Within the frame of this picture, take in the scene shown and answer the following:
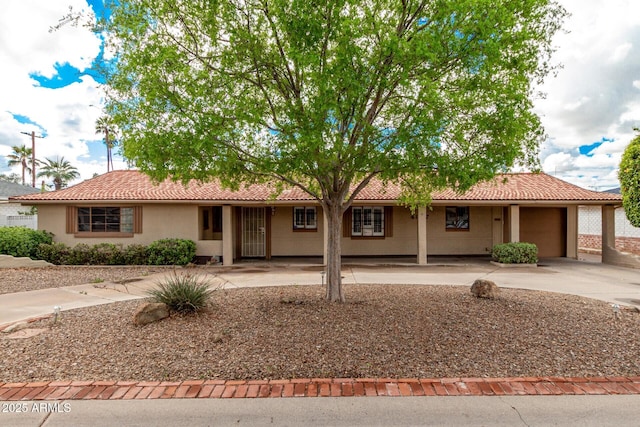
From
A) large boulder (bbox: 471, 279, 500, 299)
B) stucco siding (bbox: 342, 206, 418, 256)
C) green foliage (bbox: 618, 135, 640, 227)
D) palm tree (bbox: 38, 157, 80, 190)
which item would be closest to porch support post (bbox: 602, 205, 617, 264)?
green foliage (bbox: 618, 135, 640, 227)

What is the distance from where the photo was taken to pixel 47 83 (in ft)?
37.4

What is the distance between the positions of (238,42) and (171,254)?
929 cm

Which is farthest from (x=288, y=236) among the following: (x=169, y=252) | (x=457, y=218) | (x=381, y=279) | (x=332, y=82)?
(x=332, y=82)

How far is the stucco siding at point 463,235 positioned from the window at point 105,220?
1226cm

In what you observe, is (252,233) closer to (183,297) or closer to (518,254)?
(183,297)

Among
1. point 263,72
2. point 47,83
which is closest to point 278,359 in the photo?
point 263,72

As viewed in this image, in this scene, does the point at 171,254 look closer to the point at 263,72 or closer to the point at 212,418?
the point at 263,72

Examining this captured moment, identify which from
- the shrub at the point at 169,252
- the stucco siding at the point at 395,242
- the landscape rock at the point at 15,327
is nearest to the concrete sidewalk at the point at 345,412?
the landscape rock at the point at 15,327

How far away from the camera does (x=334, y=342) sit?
4.82 m

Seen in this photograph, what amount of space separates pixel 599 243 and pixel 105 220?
22035 millimetres

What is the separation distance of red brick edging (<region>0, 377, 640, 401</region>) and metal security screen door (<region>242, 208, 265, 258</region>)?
11730mm

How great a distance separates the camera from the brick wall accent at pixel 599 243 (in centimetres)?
1531

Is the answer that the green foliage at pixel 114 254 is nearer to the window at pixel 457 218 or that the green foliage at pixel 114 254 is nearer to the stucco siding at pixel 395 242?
the stucco siding at pixel 395 242

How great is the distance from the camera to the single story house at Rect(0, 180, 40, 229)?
18.1m
